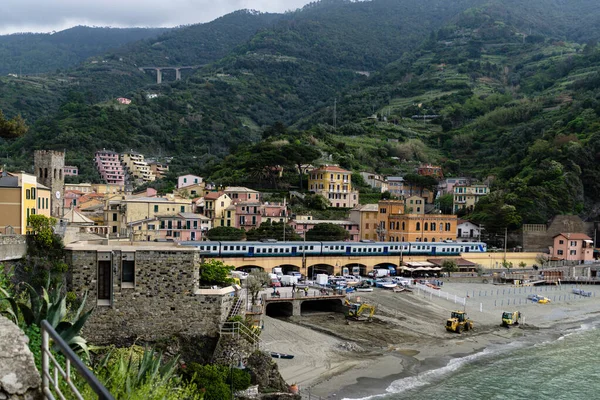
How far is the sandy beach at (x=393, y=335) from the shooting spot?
84.3 feet

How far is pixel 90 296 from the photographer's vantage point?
17.0 meters

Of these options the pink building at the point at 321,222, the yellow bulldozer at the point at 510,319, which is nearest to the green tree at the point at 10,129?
the yellow bulldozer at the point at 510,319

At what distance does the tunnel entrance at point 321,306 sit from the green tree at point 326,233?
15.7m

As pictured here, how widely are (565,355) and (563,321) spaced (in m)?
9.58

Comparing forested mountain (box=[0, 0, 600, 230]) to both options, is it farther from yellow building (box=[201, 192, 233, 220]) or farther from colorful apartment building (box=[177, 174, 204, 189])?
yellow building (box=[201, 192, 233, 220])

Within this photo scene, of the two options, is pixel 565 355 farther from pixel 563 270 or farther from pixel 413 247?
pixel 563 270

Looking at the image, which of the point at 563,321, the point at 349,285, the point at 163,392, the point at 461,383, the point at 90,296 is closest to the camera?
the point at 163,392

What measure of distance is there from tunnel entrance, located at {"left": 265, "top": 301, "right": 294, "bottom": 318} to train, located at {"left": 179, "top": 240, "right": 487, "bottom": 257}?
8.37 m

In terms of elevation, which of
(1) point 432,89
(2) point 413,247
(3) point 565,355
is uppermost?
(1) point 432,89

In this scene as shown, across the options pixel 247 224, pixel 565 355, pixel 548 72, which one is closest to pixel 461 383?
pixel 565 355

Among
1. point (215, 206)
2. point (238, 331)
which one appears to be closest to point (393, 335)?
point (238, 331)

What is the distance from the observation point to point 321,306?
41156 mm

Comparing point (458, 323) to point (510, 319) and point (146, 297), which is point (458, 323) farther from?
point (146, 297)

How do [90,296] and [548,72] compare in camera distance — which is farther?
[548,72]
